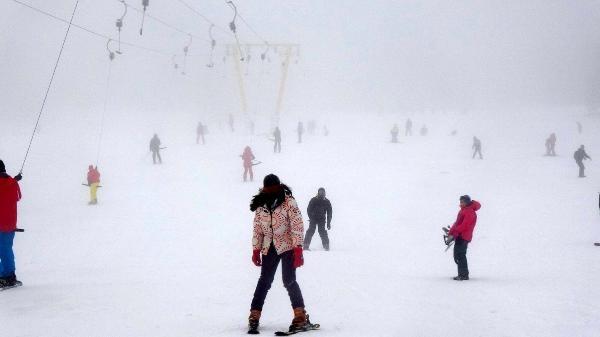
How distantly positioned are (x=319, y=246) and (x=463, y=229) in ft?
17.1

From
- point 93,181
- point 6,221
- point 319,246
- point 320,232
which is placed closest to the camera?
point 6,221

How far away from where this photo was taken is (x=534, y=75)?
178 meters

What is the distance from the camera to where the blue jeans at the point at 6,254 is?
6785 mm

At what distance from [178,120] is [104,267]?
58.0m

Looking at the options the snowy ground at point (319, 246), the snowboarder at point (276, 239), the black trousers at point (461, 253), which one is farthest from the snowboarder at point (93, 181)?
the snowboarder at point (276, 239)

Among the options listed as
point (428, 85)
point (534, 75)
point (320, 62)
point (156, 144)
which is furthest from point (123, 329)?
point (534, 75)

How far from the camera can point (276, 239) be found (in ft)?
16.5

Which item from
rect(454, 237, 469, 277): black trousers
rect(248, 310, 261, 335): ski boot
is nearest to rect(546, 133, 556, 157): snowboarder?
rect(454, 237, 469, 277): black trousers

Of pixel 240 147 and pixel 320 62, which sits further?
pixel 320 62

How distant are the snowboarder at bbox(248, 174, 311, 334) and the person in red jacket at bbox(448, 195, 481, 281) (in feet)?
13.5

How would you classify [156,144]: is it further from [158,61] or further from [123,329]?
[158,61]

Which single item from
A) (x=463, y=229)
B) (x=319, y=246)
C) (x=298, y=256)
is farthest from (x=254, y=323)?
(x=319, y=246)

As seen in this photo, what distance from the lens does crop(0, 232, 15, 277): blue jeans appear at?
679 cm

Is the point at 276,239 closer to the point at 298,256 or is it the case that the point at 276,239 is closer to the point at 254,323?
the point at 298,256
